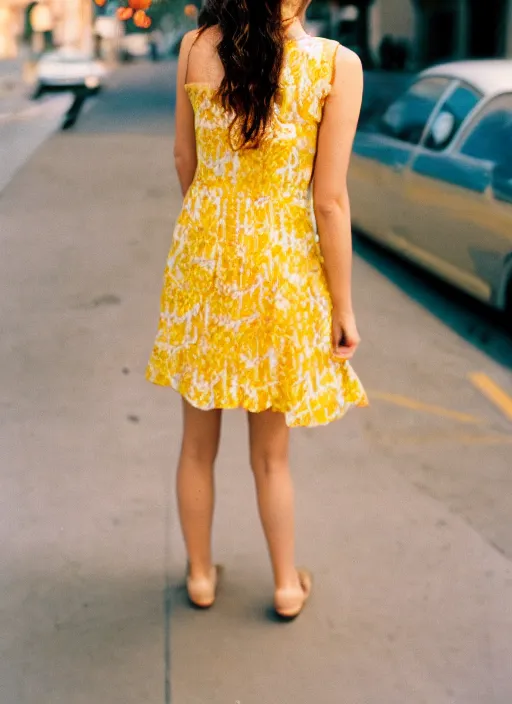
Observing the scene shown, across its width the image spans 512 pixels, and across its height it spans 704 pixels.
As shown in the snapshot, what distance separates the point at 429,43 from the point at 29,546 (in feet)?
117

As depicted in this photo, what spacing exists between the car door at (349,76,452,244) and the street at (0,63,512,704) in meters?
0.81

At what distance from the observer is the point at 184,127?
8.04 feet

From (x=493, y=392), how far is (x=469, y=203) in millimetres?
1260

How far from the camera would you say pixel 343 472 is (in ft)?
12.1

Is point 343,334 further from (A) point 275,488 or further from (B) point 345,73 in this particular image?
(B) point 345,73

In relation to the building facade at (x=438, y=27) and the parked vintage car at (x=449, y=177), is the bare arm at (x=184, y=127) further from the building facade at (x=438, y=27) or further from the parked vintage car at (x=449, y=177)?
the building facade at (x=438, y=27)

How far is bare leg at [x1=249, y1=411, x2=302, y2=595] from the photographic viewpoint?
2561 millimetres

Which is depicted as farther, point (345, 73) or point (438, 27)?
point (438, 27)

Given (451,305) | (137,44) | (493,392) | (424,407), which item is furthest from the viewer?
(137,44)

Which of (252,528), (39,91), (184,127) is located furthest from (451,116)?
(39,91)

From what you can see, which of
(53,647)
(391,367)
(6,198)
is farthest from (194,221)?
(6,198)

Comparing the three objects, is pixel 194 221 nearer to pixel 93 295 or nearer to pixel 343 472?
pixel 343 472

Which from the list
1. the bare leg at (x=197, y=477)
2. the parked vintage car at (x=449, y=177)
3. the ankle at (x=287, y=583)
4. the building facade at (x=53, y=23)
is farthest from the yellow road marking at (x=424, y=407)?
the building facade at (x=53, y=23)

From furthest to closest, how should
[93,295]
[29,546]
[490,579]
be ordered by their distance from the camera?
[93,295], [29,546], [490,579]
